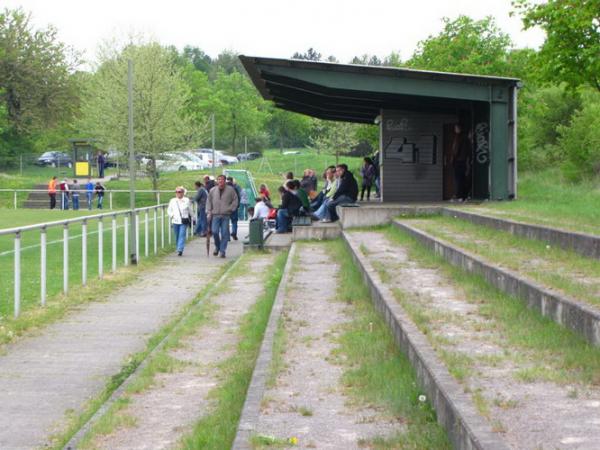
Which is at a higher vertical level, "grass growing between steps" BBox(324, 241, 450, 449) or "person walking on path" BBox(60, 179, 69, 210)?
"person walking on path" BBox(60, 179, 69, 210)

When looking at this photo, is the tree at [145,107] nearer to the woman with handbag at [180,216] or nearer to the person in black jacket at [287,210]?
the woman with handbag at [180,216]

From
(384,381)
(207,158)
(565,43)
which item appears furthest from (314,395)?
(207,158)

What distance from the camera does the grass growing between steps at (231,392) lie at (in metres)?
6.10

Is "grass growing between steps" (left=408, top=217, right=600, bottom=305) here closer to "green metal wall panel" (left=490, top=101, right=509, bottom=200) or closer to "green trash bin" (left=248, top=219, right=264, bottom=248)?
"green metal wall panel" (left=490, top=101, right=509, bottom=200)

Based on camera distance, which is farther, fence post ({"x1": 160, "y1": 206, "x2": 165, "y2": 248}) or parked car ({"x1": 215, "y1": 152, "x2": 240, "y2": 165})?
parked car ({"x1": 215, "y1": 152, "x2": 240, "y2": 165})

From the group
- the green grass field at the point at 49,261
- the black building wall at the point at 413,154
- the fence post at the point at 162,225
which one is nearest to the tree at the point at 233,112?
the fence post at the point at 162,225

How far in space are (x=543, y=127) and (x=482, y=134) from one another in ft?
156

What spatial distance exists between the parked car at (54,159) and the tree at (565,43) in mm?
47341

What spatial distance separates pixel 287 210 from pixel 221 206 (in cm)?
175

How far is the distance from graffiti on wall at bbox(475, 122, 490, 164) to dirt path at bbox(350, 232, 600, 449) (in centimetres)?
1445

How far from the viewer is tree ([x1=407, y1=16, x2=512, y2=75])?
50281 mm

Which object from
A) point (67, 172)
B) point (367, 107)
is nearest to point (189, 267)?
point (367, 107)

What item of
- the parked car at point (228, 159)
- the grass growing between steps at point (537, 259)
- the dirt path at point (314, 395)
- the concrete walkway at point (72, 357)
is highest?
the parked car at point (228, 159)

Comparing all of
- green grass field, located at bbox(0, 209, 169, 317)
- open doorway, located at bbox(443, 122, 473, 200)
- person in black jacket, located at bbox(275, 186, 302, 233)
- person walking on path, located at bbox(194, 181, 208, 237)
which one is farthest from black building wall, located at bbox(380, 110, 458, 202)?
green grass field, located at bbox(0, 209, 169, 317)
